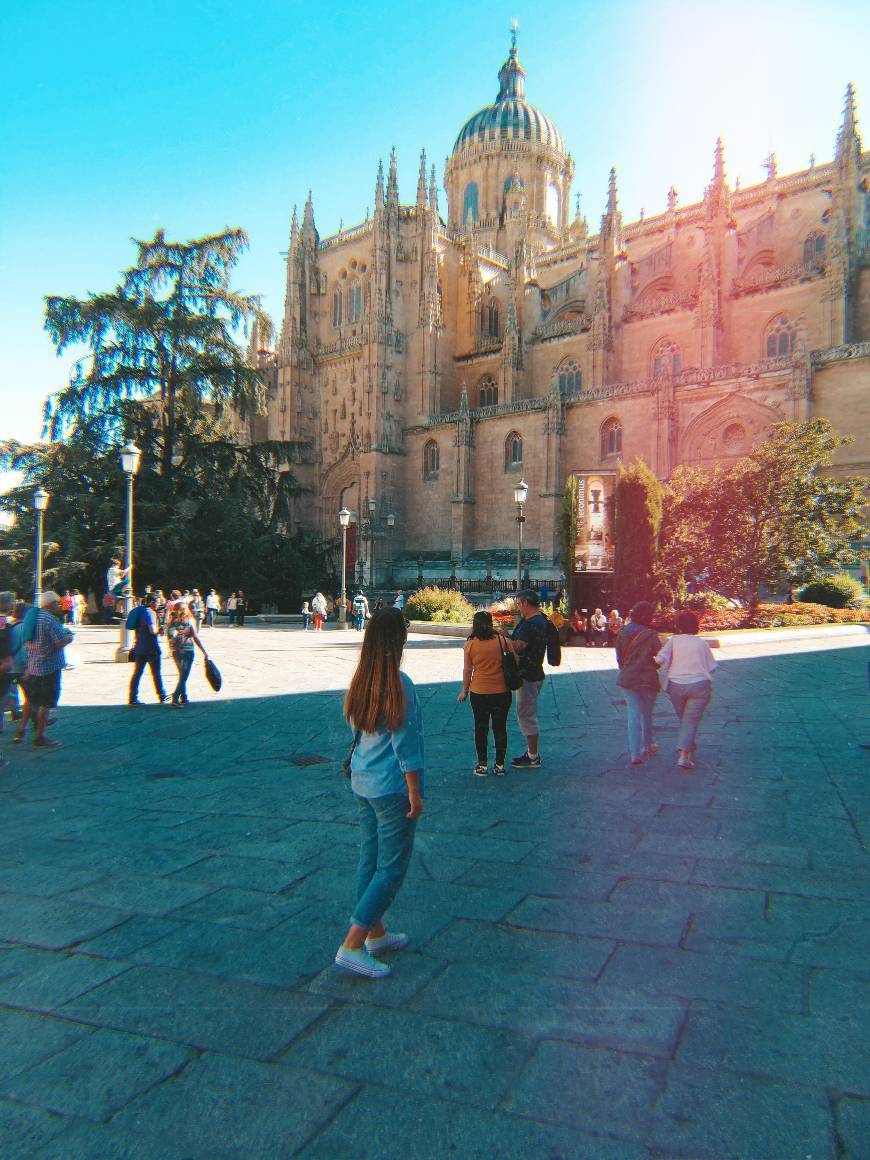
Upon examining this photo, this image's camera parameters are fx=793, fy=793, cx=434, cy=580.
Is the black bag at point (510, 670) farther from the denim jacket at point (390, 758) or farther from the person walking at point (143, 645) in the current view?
the person walking at point (143, 645)

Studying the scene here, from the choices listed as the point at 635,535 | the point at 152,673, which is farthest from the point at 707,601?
the point at 152,673

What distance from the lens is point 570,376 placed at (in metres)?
42.3

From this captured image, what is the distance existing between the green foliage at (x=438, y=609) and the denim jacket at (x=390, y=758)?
20.1 metres

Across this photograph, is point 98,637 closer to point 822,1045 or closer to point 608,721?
point 608,721

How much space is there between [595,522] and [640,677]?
1436 centimetres

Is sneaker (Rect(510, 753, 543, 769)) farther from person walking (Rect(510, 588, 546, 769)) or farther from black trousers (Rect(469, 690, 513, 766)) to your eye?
black trousers (Rect(469, 690, 513, 766))

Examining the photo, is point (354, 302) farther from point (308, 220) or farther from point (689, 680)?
point (689, 680)

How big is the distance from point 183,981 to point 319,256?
52580mm

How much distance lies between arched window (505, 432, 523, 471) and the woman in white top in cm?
3381

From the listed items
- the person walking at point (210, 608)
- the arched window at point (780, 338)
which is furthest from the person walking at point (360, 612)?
the arched window at point (780, 338)

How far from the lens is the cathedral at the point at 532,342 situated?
108 feet

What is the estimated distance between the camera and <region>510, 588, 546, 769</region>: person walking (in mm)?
7086

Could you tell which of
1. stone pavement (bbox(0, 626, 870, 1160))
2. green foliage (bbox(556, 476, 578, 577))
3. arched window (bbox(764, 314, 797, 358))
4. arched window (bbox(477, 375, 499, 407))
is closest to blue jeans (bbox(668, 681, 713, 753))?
stone pavement (bbox(0, 626, 870, 1160))

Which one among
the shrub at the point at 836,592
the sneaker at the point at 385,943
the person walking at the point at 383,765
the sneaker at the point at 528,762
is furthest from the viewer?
the shrub at the point at 836,592
